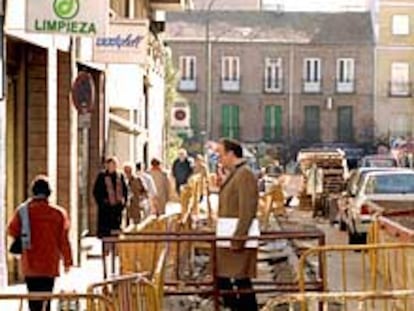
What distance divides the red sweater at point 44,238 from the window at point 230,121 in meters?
77.7

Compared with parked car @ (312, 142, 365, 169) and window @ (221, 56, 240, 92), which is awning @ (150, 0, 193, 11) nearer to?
parked car @ (312, 142, 365, 169)

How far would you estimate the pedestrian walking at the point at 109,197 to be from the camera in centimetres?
2439

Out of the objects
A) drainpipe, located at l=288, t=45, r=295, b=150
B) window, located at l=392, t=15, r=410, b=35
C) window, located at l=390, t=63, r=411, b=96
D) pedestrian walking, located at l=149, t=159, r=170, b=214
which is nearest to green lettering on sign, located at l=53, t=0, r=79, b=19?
pedestrian walking, located at l=149, t=159, r=170, b=214

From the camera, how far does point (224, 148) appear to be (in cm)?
1501

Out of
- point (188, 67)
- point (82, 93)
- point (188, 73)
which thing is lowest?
point (82, 93)

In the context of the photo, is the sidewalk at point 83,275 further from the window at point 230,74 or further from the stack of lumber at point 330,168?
the window at point 230,74

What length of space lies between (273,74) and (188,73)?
214 inches

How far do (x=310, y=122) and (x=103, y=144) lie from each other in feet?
210

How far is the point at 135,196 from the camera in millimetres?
28297

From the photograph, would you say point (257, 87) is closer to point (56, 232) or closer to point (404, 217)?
point (404, 217)

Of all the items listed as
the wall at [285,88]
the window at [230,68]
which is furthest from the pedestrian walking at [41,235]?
the wall at [285,88]

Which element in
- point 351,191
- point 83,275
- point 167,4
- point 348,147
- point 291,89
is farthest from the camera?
point 291,89

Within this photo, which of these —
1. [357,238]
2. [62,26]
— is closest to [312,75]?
[357,238]

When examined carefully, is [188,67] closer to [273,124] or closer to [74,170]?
[273,124]
